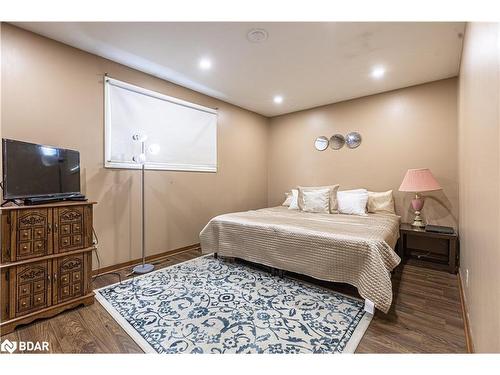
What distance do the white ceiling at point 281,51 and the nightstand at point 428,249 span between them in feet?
6.74

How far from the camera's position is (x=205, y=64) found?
2.79 metres

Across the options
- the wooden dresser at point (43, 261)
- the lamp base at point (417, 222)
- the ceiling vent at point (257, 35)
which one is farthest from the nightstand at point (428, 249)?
the wooden dresser at point (43, 261)

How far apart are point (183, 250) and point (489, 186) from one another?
135 inches

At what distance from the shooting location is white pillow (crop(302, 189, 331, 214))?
11.6ft

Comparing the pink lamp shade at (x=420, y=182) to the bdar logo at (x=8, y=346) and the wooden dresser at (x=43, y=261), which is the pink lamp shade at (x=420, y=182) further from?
the bdar logo at (x=8, y=346)

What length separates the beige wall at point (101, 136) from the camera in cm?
217

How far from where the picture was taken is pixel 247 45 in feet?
7.85

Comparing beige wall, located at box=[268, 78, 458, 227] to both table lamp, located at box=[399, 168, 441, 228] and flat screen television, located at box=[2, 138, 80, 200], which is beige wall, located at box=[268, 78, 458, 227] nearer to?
table lamp, located at box=[399, 168, 441, 228]

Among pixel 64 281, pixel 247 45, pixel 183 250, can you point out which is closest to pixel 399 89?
pixel 247 45

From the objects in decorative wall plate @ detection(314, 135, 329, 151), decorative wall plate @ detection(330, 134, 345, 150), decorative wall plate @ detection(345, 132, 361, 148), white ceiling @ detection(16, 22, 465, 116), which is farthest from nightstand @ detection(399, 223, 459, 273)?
white ceiling @ detection(16, 22, 465, 116)

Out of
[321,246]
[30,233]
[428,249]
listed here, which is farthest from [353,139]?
[30,233]

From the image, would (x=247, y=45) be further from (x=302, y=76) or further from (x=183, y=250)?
(x=183, y=250)

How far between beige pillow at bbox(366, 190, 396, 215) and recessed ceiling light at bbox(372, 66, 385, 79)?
1.67 m

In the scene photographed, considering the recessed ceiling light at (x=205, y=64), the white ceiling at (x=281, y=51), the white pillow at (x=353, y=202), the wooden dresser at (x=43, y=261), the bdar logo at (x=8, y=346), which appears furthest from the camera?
the white pillow at (x=353, y=202)
